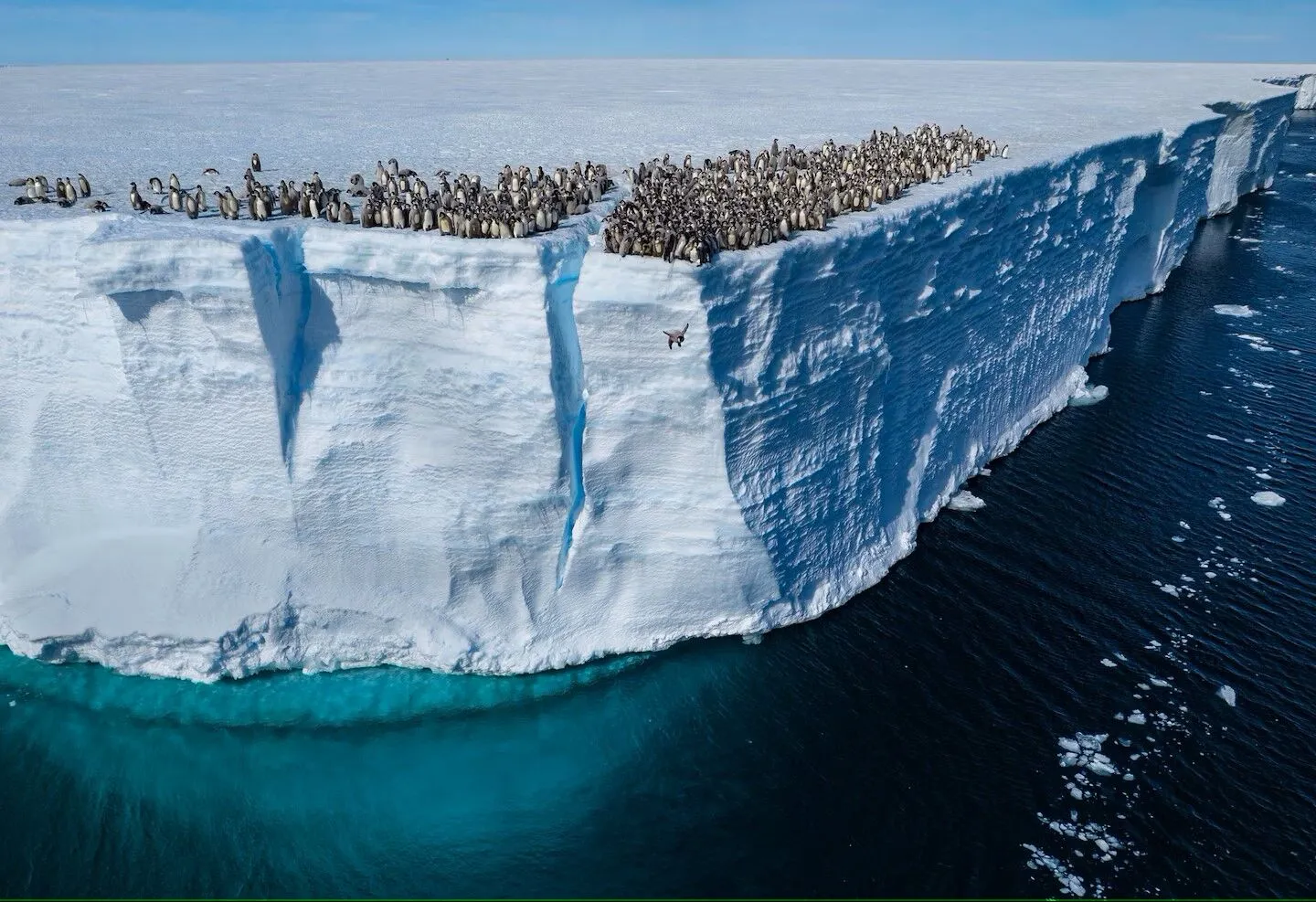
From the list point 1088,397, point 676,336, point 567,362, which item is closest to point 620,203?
point 567,362

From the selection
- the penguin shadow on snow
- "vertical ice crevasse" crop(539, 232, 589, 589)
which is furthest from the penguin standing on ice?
the penguin shadow on snow

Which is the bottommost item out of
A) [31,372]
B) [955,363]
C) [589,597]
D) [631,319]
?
[589,597]

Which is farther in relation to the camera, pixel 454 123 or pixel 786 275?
pixel 454 123

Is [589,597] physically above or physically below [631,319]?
below

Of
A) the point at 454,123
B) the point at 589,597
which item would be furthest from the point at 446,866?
the point at 454,123

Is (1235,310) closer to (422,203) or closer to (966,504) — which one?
(966,504)

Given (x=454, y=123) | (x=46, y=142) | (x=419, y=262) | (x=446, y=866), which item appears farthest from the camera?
(x=454, y=123)

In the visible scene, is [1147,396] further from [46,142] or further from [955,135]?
[46,142]
